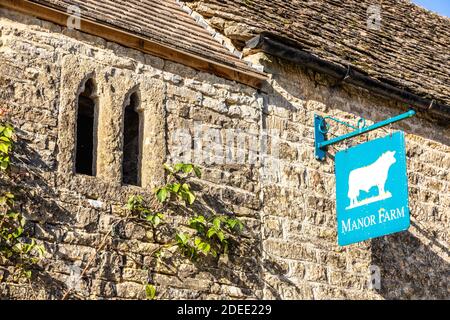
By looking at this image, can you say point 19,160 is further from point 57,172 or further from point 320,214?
point 320,214

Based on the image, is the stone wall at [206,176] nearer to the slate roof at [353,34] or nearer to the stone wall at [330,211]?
the stone wall at [330,211]

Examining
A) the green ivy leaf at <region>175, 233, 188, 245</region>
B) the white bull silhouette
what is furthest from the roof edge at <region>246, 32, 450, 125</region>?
the green ivy leaf at <region>175, 233, 188, 245</region>

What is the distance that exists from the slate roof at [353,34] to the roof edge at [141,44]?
489 mm

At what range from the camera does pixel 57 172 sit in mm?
8688

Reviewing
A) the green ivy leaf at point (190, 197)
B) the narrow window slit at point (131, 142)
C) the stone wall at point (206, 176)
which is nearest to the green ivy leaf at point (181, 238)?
the stone wall at point (206, 176)

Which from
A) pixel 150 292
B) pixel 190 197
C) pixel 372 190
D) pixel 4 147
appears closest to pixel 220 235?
pixel 190 197

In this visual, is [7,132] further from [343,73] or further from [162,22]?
[343,73]

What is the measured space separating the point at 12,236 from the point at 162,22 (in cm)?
289

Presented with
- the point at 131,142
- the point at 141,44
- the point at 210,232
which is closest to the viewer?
the point at 210,232

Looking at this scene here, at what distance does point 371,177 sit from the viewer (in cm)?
938

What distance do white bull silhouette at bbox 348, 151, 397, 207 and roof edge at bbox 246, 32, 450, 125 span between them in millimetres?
1348

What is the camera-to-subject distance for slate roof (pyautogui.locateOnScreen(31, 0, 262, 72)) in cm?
940

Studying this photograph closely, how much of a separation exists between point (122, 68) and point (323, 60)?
2.22 meters

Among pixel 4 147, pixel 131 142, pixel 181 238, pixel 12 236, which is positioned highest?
pixel 131 142
